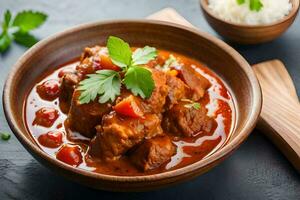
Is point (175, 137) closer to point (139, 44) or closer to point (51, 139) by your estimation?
point (51, 139)

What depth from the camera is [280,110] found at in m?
4.21

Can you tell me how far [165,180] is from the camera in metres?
3.21

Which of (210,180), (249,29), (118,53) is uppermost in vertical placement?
(118,53)

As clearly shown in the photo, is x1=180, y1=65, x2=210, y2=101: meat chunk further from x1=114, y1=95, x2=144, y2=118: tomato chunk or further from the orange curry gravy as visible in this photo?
x1=114, y1=95, x2=144, y2=118: tomato chunk

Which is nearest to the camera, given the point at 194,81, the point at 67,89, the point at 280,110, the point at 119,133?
the point at 119,133

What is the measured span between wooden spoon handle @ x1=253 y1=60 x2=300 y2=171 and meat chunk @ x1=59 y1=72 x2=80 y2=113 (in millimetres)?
1363

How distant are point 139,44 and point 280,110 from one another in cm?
125

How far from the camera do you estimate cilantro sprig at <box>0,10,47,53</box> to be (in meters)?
5.12

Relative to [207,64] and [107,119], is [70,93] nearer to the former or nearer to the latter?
[107,119]

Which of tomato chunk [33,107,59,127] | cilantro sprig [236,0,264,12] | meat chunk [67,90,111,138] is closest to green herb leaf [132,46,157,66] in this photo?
meat chunk [67,90,111,138]

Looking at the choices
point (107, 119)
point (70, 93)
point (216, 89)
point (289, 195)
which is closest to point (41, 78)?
point (70, 93)

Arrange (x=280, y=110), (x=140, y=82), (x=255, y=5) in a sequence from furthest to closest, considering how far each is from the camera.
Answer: (x=255, y=5)
(x=280, y=110)
(x=140, y=82)

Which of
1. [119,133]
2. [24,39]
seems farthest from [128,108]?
[24,39]

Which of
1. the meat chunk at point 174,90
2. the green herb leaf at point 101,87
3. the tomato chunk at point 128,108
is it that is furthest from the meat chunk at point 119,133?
the meat chunk at point 174,90
